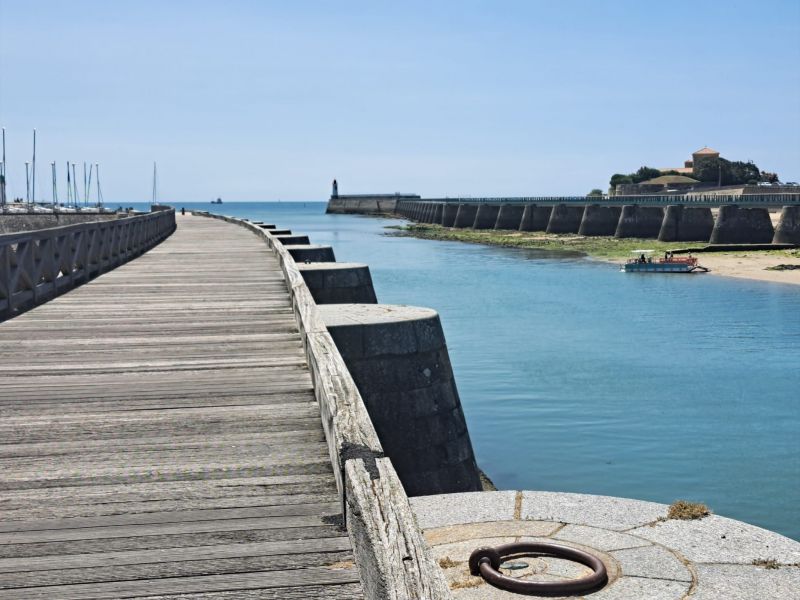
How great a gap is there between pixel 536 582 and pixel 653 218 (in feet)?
244

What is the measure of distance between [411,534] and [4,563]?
1928 millimetres

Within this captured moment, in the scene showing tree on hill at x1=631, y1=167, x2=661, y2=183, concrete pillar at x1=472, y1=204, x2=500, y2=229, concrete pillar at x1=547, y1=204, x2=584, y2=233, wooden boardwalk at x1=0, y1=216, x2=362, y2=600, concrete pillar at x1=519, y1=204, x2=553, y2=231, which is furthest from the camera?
tree on hill at x1=631, y1=167, x2=661, y2=183

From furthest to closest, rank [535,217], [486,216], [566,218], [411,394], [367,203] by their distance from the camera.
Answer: [367,203], [486,216], [535,217], [566,218], [411,394]

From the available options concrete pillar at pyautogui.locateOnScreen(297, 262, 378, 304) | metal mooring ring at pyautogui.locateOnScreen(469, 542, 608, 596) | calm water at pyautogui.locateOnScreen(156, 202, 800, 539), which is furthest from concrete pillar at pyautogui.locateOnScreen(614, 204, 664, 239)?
metal mooring ring at pyautogui.locateOnScreen(469, 542, 608, 596)

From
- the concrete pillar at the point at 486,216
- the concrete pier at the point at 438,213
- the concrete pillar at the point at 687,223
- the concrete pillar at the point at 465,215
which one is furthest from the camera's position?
the concrete pier at the point at 438,213

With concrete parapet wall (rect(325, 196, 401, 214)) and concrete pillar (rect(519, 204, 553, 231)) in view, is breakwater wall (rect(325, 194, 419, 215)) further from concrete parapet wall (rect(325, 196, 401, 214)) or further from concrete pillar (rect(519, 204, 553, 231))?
concrete pillar (rect(519, 204, 553, 231))

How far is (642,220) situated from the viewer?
76000mm

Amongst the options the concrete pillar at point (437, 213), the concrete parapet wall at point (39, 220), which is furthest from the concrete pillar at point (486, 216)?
the concrete parapet wall at point (39, 220)

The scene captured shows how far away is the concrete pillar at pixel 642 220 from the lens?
248 ft

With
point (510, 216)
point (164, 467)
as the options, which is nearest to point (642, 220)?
point (510, 216)

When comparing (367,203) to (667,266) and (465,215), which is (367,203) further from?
(667,266)

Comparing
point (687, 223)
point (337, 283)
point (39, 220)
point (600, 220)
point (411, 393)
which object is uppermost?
point (687, 223)

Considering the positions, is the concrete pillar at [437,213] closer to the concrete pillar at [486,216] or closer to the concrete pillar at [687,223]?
the concrete pillar at [486,216]

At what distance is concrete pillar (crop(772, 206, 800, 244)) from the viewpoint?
60.9 metres
